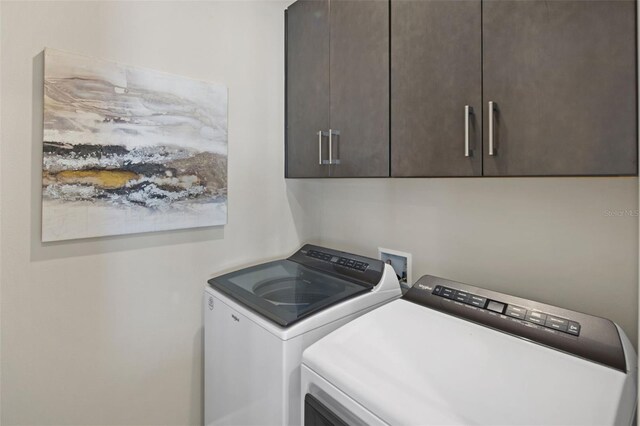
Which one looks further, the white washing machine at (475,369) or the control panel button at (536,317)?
the control panel button at (536,317)

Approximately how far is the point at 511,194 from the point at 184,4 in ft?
5.17

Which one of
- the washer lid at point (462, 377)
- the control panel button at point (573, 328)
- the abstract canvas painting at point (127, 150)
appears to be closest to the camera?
the washer lid at point (462, 377)

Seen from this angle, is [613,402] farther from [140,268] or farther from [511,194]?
[140,268]

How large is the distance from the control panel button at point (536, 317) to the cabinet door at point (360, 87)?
663mm

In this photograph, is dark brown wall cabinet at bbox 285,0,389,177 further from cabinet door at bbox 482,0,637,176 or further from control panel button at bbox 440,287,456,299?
control panel button at bbox 440,287,456,299

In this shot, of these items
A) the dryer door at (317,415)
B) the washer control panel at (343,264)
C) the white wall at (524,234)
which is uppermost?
the white wall at (524,234)

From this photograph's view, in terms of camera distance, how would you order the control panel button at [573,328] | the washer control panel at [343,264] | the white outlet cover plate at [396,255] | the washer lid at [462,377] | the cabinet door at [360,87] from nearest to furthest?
the washer lid at [462,377] < the control panel button at [573,328] < the cabinet door at [360,87] < the washer control panel at [343,264] < the white outlet cover plate at [396,255]

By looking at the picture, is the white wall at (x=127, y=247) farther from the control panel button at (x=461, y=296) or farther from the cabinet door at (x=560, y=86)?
the cabinet door at (x=560, y=86)

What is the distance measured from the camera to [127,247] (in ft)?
4.23

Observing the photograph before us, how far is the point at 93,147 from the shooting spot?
1.17 meters

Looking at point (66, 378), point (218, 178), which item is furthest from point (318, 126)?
point (66, 378)

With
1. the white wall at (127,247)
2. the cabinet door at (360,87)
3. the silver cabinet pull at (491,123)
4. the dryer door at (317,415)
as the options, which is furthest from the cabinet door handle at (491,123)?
the white wall at (127,247)

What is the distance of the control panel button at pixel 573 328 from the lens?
0.90 metres

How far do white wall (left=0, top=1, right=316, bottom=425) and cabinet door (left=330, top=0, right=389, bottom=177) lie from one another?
44 cm
